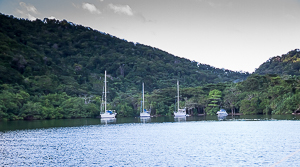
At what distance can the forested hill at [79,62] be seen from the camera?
9575cm

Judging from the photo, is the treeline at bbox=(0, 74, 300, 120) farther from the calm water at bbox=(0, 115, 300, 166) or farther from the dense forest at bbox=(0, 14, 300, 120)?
the calm water at bbox=(0, 115, 300, 166)

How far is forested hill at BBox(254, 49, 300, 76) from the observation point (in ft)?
461

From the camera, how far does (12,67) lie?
9375 cm

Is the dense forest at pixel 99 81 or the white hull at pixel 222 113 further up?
the dense forest at pixel 99 81

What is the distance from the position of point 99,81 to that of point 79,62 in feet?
106

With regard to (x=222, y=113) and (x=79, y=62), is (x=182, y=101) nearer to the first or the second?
(x=222, y=113)

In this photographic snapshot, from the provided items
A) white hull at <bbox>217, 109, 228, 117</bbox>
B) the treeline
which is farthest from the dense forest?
white hull at <bbox>217, 109, 228, 117</bbox>

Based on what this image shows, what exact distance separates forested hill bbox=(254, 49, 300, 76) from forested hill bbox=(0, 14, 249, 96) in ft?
56.8

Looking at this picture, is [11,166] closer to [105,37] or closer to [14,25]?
[14,25]

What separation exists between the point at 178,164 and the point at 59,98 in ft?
219

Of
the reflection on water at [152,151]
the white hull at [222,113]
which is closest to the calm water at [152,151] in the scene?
the reflection on water at [152,151]

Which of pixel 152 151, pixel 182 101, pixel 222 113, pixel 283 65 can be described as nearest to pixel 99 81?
pixel 182 101

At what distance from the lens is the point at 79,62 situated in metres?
148

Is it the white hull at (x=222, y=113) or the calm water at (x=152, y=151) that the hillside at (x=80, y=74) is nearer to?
the white hull at (x=222, y=113)
